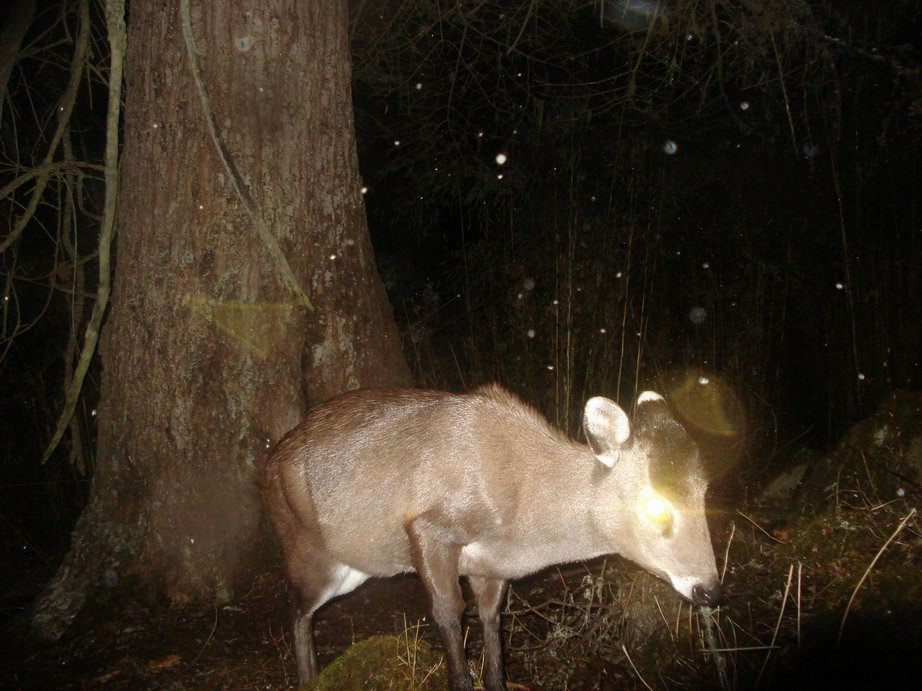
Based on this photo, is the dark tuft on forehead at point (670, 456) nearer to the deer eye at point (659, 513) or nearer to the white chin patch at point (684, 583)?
the deer eye at point (659, 513)

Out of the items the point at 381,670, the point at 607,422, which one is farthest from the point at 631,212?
the point at 381,670

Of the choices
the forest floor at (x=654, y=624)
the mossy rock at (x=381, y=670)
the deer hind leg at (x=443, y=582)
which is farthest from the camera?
the deer hind leg at (x=443, y=582)

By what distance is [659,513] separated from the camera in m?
3.68

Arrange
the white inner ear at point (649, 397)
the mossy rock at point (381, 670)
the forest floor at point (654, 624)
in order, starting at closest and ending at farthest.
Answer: the mossy rock at point (381, 670), the forest floor at point (654, 624), the white inner ear at point (649, 397)

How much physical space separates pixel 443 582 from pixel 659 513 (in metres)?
1.22

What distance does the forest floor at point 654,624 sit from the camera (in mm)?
3508

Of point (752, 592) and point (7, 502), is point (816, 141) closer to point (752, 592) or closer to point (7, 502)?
point (752, 592)

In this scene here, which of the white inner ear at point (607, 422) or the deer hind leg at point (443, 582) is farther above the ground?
the white inner ear at point (607, 422)

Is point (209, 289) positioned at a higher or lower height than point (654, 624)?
higher

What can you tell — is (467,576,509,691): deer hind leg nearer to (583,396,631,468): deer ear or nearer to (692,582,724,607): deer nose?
(583,396,631,468): deer ear

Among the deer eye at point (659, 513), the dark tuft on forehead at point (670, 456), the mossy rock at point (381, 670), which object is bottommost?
the mossy rock at point (381, 670)

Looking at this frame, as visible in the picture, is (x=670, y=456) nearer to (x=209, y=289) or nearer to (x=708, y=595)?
(x=708, y=595)

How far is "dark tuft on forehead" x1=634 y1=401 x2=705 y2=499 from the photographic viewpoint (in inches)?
143

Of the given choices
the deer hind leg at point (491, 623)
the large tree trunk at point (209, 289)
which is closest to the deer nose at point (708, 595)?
the deer hind leg at point (491, 623)
